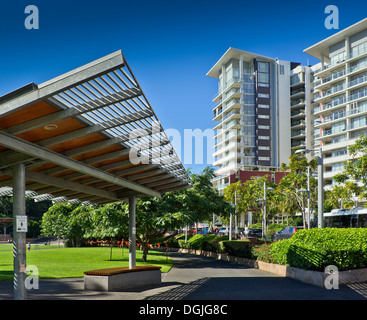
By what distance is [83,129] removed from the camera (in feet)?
31.9

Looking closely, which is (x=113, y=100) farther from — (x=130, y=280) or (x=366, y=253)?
(x=366, y=253)

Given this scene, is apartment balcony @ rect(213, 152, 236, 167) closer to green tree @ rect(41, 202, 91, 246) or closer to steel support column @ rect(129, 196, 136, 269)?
green tree @ rect(41, 202, 91, 246)

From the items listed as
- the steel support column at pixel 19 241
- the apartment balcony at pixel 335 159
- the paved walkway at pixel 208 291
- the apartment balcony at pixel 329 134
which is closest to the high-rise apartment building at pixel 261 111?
the apartment balcony at pixel 329 134

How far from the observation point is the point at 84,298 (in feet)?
38.3

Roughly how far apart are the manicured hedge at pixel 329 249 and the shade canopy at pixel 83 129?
622cm

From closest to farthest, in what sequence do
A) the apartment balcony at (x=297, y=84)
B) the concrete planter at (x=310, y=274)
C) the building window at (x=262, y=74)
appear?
the concrete planter at (x=310, y=274) → the building window at (x=262, y=74) → the apartment balcony at (x=297, y=84)

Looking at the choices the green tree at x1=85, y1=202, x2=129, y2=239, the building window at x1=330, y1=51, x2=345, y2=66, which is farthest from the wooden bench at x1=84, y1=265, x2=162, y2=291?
the building window at x1=330, y1=51, x2=345, y2=66

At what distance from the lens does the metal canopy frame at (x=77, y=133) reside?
7.67m

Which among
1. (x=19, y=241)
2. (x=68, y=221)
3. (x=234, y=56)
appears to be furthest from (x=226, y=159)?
(x=19, y=241)

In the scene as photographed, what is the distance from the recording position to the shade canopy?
25.1ft

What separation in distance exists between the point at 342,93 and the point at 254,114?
1098 inches

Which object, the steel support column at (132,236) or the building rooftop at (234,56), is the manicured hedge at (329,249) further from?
the building rooftop at (234,56)
